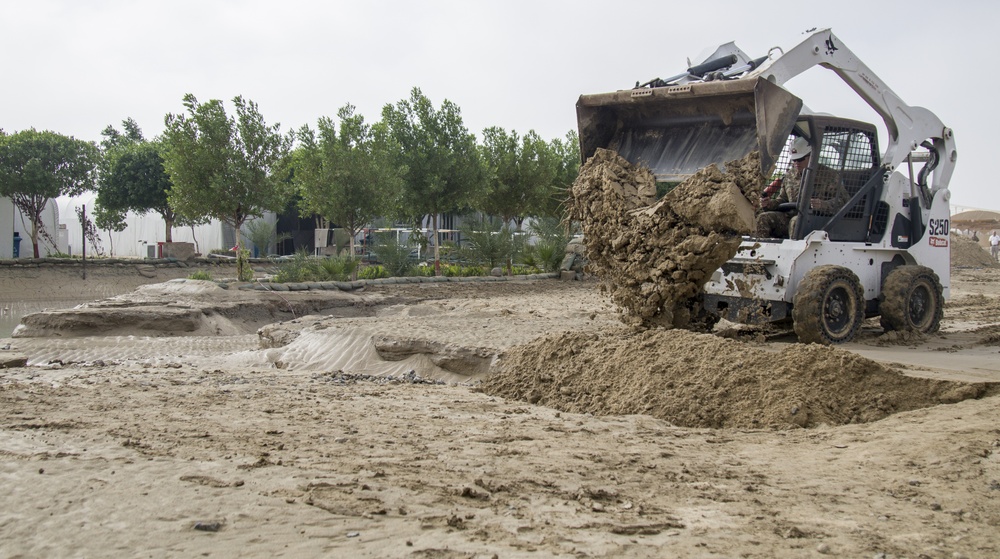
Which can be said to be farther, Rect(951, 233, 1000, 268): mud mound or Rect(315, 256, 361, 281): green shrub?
Rect(951, 233, 1000, 268): mud mound

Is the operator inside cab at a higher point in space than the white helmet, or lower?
lower

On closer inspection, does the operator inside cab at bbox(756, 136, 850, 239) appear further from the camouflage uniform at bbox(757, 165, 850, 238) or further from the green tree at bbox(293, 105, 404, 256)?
the green tree at bbox(293, 105, 404, 256)

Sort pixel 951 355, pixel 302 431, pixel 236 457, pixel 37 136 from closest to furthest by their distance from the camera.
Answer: pixel 236 457
pixel 302 431
pixel 951 355
pixel 37 136

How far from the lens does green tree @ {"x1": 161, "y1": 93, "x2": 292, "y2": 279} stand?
1986 cm

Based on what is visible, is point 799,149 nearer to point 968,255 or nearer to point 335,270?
point 335,270

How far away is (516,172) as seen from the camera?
Result: 29094 mm

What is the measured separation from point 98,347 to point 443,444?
8.72 meters

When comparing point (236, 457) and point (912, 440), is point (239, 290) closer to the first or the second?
point (236, 457)

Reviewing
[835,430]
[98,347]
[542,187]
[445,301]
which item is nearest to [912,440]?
[835,430]

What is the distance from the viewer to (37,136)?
→ 33031 mm

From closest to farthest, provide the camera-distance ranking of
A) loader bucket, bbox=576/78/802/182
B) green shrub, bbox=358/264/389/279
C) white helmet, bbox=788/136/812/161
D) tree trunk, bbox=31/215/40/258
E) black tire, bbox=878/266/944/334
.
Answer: loader bucket, bbox=576/78/802/182 < white helmet, bbox=788/136/812/161 < black tire, bbox=878/266/944/334 < green shrub, bbox=358/264/389/279 < tree trunk, bbox=31/215/40/258

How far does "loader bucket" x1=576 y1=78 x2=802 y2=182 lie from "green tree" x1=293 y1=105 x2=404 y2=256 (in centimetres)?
1311

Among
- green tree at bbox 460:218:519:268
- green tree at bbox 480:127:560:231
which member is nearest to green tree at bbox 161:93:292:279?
green tree at bbox 460:218:519:268

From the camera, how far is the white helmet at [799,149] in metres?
9.05
